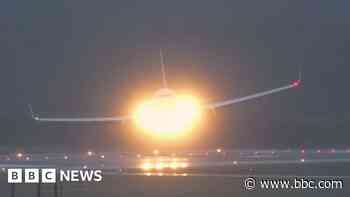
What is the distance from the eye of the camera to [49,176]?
138 feet

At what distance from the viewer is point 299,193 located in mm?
40562

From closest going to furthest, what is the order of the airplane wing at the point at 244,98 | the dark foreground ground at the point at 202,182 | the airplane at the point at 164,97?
the dark foreground ground at the point at 202,182
the airplane at the point at 164,97
the airplane wing at the point at 244,98

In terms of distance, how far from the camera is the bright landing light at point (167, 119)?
10519 centimetres

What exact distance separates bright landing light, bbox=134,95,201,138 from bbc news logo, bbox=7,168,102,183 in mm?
54612

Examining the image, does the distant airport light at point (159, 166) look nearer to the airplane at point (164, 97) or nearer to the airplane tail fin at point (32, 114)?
the airplane at point (164, 97)

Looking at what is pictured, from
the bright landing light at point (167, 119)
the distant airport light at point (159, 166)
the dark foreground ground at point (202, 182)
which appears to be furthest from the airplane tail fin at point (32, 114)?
the dark foreground ground at point (202, 182)

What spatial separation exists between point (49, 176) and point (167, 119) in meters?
71.0

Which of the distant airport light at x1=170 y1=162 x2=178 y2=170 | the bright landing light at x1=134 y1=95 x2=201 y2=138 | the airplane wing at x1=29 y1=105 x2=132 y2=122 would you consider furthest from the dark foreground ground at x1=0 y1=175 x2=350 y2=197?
the airplane wing at x1=29 y1=105 x2=132 y2=122

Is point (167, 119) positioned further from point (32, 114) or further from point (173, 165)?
point (173, 165)

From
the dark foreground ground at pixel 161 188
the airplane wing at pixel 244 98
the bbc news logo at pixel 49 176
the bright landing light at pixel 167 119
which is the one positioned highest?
the airplane wing at pixel 244 98

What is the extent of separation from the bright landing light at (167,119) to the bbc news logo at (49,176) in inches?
2150

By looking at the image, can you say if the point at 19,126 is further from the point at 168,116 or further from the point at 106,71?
the point at 106,71

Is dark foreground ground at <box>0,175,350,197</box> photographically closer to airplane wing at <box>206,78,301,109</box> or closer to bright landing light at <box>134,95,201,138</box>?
bright landing light at <box>134,95,201,138</box>

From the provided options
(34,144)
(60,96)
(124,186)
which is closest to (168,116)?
(34,144)
